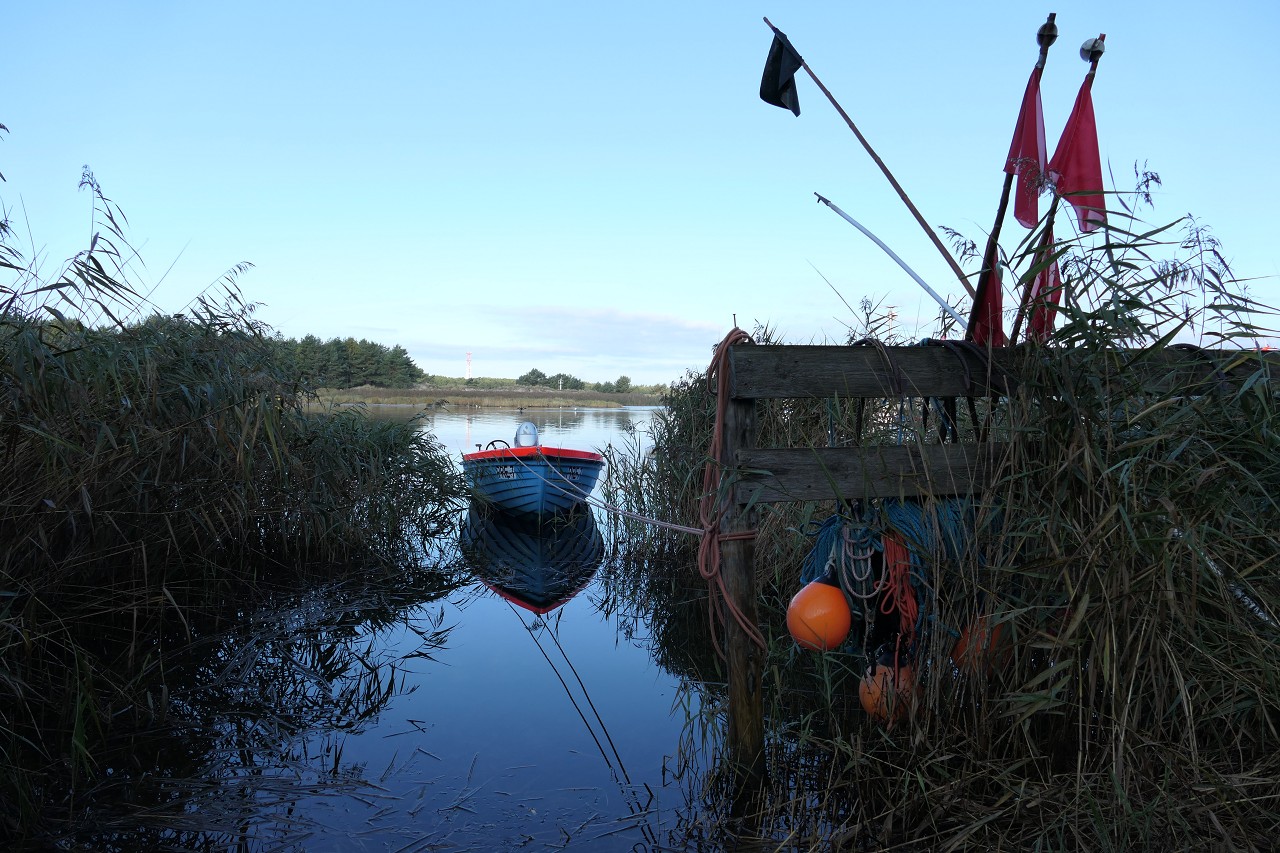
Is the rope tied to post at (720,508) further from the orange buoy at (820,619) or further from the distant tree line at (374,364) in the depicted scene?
the distant tree line at (374,364)

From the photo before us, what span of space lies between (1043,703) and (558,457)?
35.6 ft

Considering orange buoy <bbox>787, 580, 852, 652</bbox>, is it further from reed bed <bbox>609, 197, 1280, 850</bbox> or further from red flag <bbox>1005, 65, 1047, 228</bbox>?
red flag <bbox>1005, 65, 1047, 228</bbox>

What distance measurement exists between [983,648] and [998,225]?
1928 millimetres

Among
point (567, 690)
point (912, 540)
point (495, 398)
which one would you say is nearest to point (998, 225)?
point (912, 540)

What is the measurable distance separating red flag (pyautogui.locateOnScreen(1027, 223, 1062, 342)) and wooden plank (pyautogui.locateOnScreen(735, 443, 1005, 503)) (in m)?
0.49

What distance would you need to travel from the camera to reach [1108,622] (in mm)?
2961

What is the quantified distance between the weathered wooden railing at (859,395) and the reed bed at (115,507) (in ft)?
9.59

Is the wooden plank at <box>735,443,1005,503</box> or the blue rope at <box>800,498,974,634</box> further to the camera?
the wooden plank at <box>735,443,1005,503</box>

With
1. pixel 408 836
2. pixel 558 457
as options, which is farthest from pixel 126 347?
pixel 558 457

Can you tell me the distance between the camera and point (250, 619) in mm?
6562

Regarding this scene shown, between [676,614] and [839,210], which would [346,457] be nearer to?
[676,614]

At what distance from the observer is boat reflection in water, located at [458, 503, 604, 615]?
9.02 meters

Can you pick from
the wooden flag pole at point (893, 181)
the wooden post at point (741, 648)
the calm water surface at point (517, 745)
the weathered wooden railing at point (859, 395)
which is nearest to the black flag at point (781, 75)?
the wooden flag pole at point (893, 181)

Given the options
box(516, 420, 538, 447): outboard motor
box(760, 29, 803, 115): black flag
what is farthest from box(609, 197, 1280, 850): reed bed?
box(516, 420, 538, 447): outboard motor
